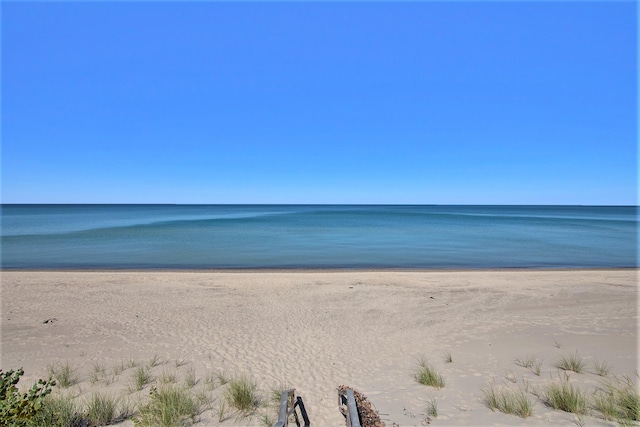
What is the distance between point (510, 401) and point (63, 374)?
26.2 ft

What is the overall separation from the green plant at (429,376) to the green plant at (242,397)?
9.95ft

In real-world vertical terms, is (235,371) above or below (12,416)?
below

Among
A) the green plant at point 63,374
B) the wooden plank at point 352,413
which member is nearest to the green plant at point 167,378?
the green plant at point 63,374

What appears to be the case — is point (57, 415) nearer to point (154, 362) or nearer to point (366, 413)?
point (154, 362)

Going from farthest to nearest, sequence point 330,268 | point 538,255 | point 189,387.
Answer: point 538,255 → point 330,268 → point 189,387

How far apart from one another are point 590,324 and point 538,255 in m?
17.9

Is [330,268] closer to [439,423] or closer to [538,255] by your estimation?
[439,423]

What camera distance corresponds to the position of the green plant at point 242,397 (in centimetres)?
497

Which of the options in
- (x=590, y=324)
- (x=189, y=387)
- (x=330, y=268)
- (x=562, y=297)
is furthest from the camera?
(x=330, y=268)

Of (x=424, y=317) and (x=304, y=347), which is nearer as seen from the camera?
(x=304, y=347)

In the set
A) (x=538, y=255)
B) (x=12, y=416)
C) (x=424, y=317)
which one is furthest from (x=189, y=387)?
(x=538, y=255)

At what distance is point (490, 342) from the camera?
7.76 meters

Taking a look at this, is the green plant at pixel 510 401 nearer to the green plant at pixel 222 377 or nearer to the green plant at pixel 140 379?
the green plant at pixel 222 377

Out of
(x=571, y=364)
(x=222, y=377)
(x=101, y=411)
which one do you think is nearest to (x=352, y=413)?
(x=222, y=377)
